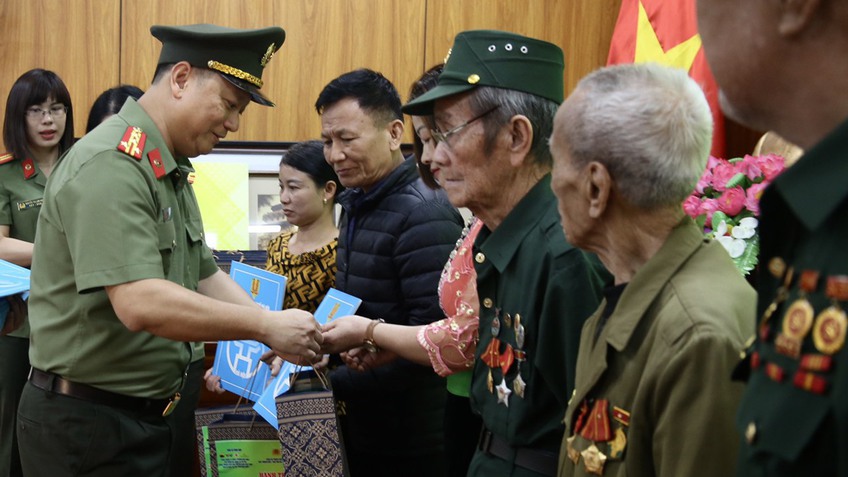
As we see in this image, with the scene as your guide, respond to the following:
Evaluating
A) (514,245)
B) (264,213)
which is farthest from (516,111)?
(264,213)

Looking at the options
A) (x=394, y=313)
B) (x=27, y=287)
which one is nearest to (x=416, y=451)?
(x=394, y=313)

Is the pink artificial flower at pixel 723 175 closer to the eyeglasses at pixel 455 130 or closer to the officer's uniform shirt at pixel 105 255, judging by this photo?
the eyeglasses at pixel 455 130

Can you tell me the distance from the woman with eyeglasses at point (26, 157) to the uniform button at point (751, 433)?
10.7 ft

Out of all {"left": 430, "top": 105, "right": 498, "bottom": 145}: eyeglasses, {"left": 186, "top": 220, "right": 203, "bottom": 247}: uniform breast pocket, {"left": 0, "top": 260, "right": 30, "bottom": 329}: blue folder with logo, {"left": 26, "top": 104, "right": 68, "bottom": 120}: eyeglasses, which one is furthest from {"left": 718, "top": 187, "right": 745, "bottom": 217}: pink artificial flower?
{"left": 26, "top": 104, "right": 68, "bottom": 120}: eyeglasses

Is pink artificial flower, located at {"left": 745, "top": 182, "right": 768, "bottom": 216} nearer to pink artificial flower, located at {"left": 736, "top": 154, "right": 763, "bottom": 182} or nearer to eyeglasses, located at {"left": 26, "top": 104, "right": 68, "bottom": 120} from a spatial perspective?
pink artificial flower, located at {"left": 736, "top": 154, "right": 763, "bottom": 182}

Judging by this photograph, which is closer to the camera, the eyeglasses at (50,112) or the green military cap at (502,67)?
the green military cap at (502,67)

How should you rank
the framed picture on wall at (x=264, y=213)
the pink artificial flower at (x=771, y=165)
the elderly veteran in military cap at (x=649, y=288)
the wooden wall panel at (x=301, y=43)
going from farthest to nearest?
the wooden wall panel at (x=301, y=43)
the framed picture on wall at (x=264, y=213)
the pink artificial flower at (x=771, y=165)
the elderly veteran in military cap at (x=649, y=288)

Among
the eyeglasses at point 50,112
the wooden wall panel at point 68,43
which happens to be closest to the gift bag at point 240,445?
the eyeglasses at point 50,112

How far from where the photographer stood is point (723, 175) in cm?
215

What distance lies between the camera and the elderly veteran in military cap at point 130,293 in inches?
80.9

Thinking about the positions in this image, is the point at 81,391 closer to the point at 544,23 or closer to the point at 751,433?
the point at 751,433

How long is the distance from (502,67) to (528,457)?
775mm

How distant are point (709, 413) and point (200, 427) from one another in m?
1.74

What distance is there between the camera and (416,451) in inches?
106
